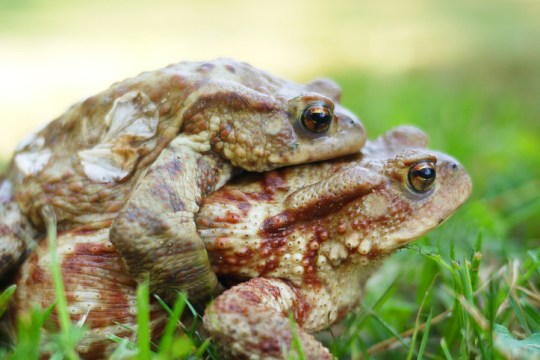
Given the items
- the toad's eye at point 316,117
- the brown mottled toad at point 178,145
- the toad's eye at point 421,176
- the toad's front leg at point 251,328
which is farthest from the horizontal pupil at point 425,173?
the toad's front leg at point 251,328

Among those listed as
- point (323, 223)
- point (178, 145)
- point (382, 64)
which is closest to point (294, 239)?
point (323, 223)

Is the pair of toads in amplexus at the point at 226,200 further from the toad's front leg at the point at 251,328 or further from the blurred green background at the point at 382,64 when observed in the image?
the blurred green background at the point at 382,64

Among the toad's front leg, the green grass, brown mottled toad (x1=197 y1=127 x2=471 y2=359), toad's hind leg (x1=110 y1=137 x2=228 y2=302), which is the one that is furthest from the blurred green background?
toad's hind leg (x1=110 y1=137 x2=228 y2=302)

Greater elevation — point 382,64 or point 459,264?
point 459,264

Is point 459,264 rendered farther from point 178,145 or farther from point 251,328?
point 178,145

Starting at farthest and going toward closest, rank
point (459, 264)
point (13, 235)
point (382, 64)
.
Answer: point (382, 64) → point (13, 235) → point (459, 264)

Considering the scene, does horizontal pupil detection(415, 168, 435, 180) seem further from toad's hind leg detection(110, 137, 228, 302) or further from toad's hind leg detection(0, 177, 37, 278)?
toad's hind leg detection(0, 177, 37, 278)

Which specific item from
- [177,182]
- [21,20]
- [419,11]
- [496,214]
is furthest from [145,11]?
[177,182]
